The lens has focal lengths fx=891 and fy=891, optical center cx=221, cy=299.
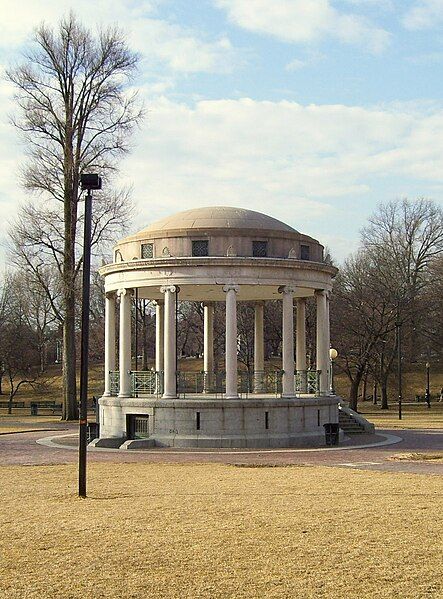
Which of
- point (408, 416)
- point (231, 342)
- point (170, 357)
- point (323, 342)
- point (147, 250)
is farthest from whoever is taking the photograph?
point (408, 416)

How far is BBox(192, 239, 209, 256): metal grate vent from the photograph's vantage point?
114 ft

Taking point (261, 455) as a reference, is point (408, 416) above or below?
below

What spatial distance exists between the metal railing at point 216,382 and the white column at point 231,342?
2.22 m

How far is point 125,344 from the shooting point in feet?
123

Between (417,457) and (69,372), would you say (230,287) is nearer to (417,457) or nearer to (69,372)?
(417,457)

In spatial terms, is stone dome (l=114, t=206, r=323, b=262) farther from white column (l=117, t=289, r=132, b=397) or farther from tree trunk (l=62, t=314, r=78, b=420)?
tree trunk (l=62, t=314, r=78, b=420)

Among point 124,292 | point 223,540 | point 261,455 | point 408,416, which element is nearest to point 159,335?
point 124,292

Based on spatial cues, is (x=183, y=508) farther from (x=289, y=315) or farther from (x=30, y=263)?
(x=30, y=263)

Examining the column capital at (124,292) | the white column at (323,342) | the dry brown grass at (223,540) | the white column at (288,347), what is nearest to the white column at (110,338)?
the column capital at (124,292)

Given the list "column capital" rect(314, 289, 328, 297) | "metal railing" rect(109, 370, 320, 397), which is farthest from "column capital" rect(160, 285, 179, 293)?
"column capital" rect(314, 289, 328, 297)

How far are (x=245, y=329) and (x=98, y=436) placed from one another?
39.4m

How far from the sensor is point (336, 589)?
35.1 ft

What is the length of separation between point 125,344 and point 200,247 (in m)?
5.72

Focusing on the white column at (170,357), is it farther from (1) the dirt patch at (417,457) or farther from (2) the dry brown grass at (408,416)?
(2) the dry brown grass at (408,416)
